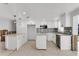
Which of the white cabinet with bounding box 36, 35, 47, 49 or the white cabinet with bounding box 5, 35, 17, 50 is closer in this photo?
the white cabinet with bounding box 5, 35, 17, 50

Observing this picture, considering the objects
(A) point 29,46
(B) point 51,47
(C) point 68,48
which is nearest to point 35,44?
(A) point 29,46

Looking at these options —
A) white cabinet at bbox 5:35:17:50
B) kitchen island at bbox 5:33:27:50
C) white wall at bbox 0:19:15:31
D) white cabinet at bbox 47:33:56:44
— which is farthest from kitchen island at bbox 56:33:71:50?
white wall at bbox 0:19:15:31

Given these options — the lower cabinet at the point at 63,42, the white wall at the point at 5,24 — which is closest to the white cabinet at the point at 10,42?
the white wall at the point at 5,24

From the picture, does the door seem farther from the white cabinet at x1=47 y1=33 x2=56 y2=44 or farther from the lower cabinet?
the lower cabinet

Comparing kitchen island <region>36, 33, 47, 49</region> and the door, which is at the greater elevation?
the door

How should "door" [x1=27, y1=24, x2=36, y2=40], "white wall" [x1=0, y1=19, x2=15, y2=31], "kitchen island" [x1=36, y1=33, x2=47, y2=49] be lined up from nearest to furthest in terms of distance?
1. "white wall" [x1=0, y1=19, x2=15, y2=31]
2. "door" [x1=27, y1=24, x2=36, y2=40]
3. "kitchen island" [x1=36, y1=33, x2=47, y2=49]

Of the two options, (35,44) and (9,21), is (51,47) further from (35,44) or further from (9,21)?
(9,21)

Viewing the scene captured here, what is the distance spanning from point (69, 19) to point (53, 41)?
913 millimetres

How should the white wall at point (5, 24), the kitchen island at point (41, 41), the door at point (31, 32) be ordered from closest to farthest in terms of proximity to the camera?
the white wall at point (5, 24)
the door at point (31, 32)
the kitchen island at point (41, 41)

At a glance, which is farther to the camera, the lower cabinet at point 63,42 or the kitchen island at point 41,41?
the kitchen island at point 41,41

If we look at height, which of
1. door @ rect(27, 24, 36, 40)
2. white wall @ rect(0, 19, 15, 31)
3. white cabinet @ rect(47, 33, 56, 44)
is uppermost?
white wall @ rect(0, 19, 15, 31)

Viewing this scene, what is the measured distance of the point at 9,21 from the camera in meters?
3.35

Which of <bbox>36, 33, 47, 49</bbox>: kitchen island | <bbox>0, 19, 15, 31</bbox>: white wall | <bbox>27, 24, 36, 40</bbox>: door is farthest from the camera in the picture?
<bbox>36, 33, 47, 49</bbox>: kitchen island

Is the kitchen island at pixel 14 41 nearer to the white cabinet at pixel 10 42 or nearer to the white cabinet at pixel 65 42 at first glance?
the white cabinet at pixel 10 42
